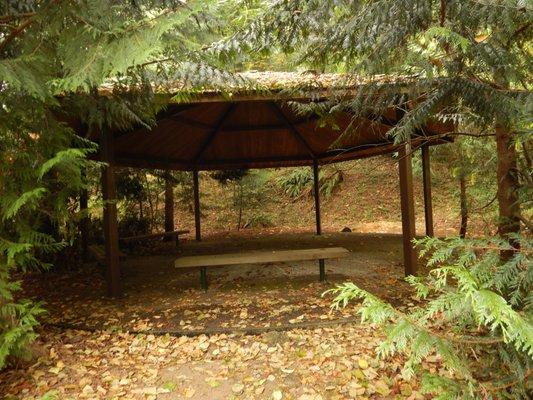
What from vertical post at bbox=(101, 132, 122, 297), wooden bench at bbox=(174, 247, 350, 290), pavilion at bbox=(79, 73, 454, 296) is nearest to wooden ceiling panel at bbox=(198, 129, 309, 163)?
pavilion at bbox=(79, 73, 454, 296)

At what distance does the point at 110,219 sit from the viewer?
5727mm

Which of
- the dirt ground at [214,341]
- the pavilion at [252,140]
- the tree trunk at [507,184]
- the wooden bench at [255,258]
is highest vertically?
the pavilion at [252,140]

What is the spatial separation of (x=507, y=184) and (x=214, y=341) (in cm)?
345

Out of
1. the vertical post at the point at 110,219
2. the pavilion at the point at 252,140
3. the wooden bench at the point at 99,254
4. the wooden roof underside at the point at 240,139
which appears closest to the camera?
the pavilion at the point at 252,140

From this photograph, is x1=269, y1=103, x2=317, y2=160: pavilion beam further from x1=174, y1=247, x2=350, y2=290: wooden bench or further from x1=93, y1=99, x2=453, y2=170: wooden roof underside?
x1=174, y1=247, x2=350, y2=290: wooden bench

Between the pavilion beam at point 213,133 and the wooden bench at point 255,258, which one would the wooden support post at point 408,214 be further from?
the pavilion beam at point 213,133

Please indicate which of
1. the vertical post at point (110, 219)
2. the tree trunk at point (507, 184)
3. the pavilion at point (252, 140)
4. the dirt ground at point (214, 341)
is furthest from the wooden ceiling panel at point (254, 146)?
the tree trunk at point (507, 184)

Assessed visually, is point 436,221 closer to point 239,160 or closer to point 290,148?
point 290,148

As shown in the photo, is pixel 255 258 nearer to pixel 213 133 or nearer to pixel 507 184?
pixel 507 184

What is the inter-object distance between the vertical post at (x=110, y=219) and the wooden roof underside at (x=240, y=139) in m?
1.10

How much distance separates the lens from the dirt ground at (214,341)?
347 centimetres

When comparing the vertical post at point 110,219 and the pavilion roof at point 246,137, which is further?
the pavilion roof at point 246,137

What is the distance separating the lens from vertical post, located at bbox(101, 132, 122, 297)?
5691 mm

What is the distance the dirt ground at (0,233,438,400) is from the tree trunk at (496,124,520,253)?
172 cm
